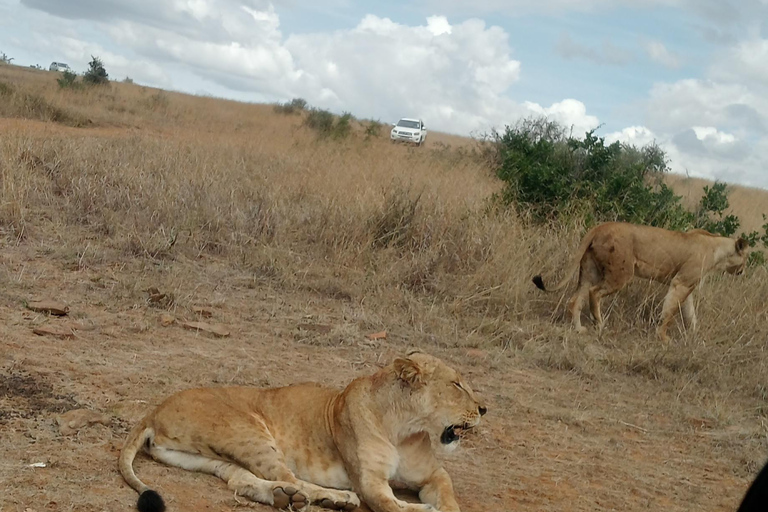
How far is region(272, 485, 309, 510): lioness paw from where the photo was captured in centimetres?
377

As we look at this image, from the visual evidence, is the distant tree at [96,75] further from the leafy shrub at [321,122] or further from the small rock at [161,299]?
the small rock at [161,299]

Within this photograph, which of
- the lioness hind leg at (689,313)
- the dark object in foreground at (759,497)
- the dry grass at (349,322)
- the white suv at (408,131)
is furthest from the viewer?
the white suv at (408,131)

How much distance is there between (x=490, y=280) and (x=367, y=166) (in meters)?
5.61

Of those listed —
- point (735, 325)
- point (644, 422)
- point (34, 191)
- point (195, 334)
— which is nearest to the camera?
point (644, 422)

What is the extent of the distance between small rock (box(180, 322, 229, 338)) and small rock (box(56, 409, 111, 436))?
1.99 meters

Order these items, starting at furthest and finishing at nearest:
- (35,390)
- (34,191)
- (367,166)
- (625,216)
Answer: (367,166) < (625,216) < (34,191) < (35,390)

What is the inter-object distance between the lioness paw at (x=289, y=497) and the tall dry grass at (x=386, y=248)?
342 centimetres

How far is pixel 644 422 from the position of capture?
590cm

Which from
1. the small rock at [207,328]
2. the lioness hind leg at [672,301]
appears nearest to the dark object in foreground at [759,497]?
the small rock at [207,328]

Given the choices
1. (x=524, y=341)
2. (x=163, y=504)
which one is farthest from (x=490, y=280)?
(x=163, y=504)

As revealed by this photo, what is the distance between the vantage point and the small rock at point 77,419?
422 cm

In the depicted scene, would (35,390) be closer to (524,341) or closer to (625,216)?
(524,341)

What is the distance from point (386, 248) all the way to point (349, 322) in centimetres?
216

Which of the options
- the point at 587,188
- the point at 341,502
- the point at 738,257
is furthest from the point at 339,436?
the point at 587,188
